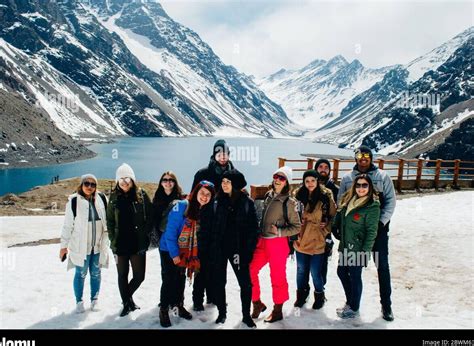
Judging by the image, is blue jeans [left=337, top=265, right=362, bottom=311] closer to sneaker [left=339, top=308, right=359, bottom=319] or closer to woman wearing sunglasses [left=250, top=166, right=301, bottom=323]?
sneaker [left=339, top=308, right=359, bottom=319]

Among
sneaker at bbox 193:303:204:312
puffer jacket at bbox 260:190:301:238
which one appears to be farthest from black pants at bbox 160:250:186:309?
puffer jacket at bbox 260:190:301:238

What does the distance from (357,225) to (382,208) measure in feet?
1.90

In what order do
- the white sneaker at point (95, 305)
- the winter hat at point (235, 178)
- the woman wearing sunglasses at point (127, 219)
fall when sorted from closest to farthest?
the winter hat at point (235, 178) < the woman wearing sunglasses at point (127, 219) < the white sneaker at point (95, 305)

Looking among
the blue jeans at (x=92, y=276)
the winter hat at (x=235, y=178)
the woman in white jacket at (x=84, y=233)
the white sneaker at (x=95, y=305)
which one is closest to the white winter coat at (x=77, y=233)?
the woman in white jacket at (x=84, y=233)

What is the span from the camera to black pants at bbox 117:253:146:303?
6.91 meters

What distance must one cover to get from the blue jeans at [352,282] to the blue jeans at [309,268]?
37cm

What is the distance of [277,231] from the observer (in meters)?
6.62

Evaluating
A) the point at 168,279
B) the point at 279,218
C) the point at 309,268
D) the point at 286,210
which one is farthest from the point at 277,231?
the point at 168,279

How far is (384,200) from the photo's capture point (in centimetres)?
687

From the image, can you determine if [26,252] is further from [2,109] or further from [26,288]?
[2,109]

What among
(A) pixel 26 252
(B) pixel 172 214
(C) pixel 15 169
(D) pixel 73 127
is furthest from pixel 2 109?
(B) pixel 172 214

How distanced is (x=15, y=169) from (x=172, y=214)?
90414 millimetres

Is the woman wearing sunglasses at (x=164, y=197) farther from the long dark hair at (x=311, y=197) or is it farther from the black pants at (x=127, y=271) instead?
the long dark hair at (x=311, y=197)

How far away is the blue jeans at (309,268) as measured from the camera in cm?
718
